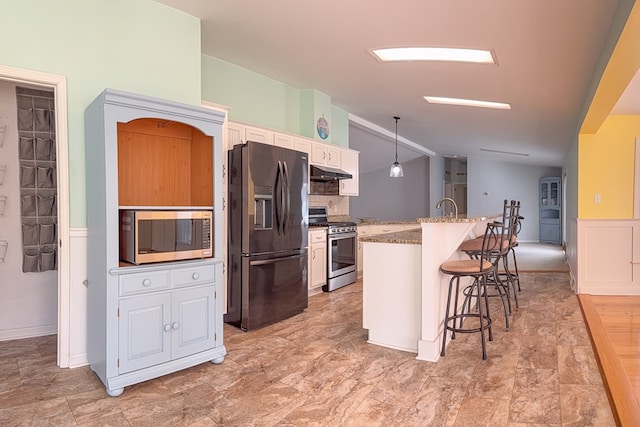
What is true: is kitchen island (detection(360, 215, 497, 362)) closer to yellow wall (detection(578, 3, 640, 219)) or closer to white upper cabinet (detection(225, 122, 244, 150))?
white upper cabinet (detection(225, 122, 244, 150))

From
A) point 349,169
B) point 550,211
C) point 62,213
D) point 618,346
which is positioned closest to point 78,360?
point 62,213

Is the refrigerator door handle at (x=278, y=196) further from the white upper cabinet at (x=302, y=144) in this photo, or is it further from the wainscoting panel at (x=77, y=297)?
the wainscoting panel at (x=77, y=297)

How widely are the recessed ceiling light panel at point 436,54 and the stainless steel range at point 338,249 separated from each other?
2.28m

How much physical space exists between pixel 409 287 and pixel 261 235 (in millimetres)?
1405

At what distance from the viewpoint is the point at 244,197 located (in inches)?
137

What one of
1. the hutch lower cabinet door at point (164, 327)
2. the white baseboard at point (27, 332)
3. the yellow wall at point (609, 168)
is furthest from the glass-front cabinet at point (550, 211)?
the white baseboard at point (27, 332)

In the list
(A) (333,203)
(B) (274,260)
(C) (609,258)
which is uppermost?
(A) (333,203)

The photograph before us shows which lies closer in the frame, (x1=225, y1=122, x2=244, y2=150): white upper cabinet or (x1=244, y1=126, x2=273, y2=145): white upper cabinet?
(x1=225, y1=122, x2=244, y2=150): white upper cabinet

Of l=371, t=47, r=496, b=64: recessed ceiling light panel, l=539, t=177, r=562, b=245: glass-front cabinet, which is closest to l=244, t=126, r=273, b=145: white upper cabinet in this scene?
l=371, t=47, r=496, b=64: recessed ceiling light panel

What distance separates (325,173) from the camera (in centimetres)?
503

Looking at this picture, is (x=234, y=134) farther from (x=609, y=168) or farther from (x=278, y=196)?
(x=609, y=168)

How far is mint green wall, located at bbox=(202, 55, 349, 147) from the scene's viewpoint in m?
4.06

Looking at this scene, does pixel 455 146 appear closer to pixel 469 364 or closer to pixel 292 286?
pixel 292 286

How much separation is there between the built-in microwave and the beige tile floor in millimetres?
793
